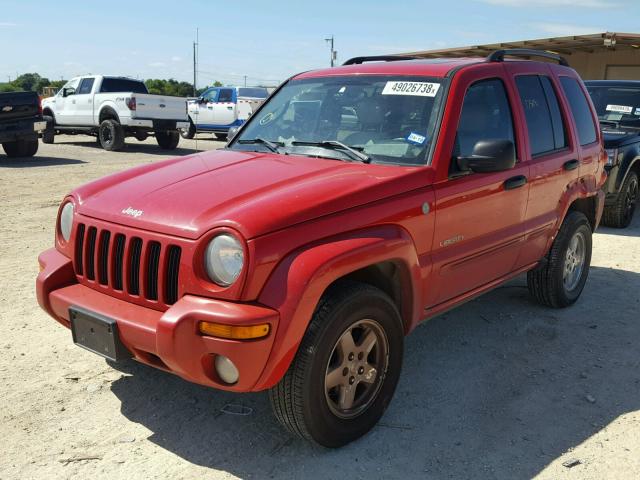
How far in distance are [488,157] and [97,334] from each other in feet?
7.39

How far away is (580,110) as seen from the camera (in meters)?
5.24

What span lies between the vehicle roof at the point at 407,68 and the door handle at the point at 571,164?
41.6 inches

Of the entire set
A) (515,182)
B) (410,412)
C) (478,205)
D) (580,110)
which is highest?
(580,110)

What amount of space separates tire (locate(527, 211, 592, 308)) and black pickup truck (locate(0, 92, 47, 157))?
12.8 metres

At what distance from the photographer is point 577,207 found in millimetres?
5371

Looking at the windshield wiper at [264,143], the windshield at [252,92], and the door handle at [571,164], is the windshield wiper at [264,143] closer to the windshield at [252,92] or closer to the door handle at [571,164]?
the door handle at [571,164]

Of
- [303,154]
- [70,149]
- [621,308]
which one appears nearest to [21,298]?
[303,154]

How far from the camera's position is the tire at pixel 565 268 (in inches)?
197

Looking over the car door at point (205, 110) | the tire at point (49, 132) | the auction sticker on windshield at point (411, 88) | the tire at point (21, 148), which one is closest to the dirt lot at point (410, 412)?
the auction sticker on windshield at point (411, 88)

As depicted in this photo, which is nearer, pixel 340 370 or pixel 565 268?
pixel 340 370

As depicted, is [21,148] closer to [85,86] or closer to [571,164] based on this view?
[85,86]

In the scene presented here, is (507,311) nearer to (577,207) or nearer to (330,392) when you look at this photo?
(577,207)

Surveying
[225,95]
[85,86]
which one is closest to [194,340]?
[85,86]

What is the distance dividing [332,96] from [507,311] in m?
2.32
